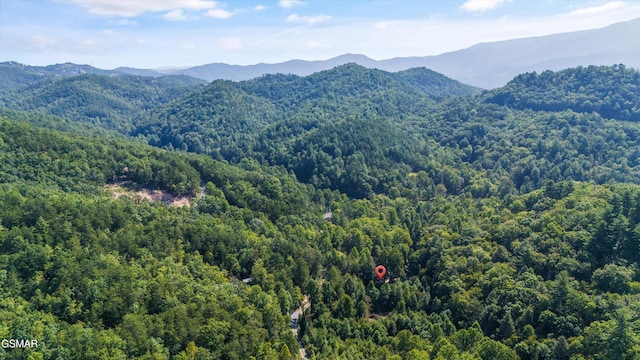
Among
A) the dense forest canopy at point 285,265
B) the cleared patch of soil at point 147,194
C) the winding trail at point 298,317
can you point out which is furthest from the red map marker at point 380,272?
the cleared patch of soil at point 147,194

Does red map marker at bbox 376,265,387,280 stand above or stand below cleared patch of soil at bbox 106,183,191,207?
below

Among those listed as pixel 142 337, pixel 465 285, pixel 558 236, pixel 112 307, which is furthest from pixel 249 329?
pixel 558 236

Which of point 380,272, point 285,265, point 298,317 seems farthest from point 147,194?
point 380,272

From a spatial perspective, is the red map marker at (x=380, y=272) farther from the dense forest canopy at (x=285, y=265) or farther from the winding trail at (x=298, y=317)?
the winding trail at (x=298, y=317)

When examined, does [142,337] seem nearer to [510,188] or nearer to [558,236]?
[558,236]

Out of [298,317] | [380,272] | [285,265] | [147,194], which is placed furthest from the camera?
[147,194]

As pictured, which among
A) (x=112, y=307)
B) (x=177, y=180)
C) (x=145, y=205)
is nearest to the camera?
(x=112, y=307)

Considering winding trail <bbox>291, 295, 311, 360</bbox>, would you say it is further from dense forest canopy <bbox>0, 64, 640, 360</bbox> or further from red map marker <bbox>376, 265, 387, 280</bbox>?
red map marker <bbox>376, 265, 387, 280</bbox>

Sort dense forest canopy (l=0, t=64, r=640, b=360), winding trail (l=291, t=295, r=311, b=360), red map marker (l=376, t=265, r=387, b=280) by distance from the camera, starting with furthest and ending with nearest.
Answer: red map marker (l=376, t=265, r=387, b=280) → winding trail (l=291, t=295, r=311, b=360) → dense forest canopy (l=0, t=64, r=640, b=360)

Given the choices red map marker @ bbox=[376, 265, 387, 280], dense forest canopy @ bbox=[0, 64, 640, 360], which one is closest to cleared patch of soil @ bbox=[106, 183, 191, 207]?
dense forest canopy @ bbox=[0, 64, 640, 360]

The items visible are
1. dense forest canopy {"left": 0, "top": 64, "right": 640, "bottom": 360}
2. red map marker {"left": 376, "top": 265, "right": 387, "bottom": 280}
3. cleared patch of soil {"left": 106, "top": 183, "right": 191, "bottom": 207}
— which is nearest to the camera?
dense forest canopy {"left": 0, "top": 64, "right": 640, "bottom": 360}

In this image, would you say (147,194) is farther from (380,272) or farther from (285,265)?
(380,272)
